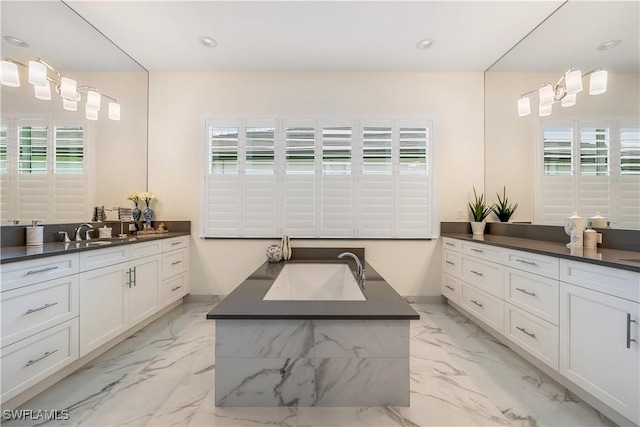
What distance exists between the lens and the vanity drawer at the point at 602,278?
1265mm

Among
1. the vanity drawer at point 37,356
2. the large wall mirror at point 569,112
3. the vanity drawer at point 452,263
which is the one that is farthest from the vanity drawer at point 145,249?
the large wall mirror at point 569,112

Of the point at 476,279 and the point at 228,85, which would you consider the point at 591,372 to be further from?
the point at 228,85

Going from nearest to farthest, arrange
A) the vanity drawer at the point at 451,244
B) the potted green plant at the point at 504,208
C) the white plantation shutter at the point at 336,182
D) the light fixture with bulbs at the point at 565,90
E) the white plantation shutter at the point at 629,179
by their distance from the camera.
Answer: the white plantation shutter at the point at 629,179
the light fixture with bulbs at the point at 565,90
the vanity drawer at the point at 451,244
the potted green plant at the point at 504,208
the white plantation shutter at the point at 336,182

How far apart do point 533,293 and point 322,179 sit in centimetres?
216

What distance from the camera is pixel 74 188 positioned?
2.48 m

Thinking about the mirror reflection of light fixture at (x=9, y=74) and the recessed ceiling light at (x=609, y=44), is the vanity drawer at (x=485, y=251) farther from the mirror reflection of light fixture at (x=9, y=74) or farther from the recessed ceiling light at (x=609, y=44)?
the mirror reflection of light fixture at (x=9, y=74)

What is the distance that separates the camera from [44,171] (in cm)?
222

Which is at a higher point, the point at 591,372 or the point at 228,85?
the point at 228,85

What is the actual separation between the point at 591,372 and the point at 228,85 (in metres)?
3.92

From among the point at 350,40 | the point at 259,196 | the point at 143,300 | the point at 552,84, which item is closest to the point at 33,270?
the point at 143,300

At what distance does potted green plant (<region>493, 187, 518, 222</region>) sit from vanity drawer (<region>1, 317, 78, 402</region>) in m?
3.95

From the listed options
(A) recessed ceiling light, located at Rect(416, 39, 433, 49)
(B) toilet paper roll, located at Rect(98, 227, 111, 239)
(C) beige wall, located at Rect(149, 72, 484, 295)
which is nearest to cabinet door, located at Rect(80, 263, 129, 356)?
(B) toilet paper roll, located at Rect(98, 227, 111, 239)

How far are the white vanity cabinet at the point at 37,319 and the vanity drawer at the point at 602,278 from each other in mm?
3046

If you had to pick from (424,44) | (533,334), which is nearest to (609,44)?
(424,44)
